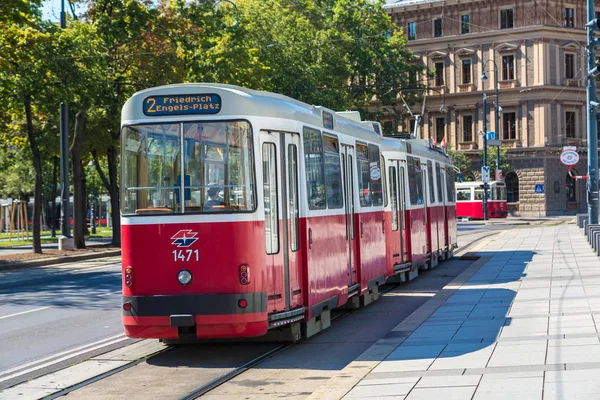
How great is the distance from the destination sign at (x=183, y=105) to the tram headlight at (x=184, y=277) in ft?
6.08

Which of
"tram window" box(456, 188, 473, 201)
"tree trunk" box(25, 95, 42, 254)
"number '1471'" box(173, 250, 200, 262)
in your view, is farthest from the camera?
"tram window" box(456, 188, 473, 201)

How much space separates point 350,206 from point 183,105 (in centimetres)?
461

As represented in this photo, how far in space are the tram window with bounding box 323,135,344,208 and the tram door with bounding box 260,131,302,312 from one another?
140 centimetres

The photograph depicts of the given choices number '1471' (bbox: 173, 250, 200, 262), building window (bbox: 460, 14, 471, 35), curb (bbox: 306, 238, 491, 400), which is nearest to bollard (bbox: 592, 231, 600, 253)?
curb (bbox: 306, 238, 491, 400)

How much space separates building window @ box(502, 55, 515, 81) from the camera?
79.3 meters

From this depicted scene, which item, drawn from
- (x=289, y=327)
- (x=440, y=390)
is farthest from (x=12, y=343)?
(x=440, y=390)

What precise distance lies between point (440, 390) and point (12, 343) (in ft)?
23.4

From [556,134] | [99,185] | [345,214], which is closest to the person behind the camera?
[345,214]

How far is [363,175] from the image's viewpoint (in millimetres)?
16781

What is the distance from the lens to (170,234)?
11.6 metres

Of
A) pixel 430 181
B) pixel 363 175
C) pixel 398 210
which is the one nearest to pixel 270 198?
pixel 363 175

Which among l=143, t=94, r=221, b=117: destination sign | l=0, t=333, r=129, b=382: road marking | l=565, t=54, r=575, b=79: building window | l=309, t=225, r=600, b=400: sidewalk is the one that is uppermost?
l=565, t=54, r=575, b=79: building window

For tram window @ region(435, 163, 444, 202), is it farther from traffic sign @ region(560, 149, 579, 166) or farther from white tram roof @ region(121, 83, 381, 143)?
white tram roof @ region(121, 83, 381, 143)

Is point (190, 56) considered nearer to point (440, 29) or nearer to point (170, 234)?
point (170, 234)
